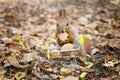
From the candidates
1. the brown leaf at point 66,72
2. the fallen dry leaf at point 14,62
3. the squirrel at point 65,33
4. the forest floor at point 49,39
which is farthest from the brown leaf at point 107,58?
A: the fallen dry leaf at point 14,62

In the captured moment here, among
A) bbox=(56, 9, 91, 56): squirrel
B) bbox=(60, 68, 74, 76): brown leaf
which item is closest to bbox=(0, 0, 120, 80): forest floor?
bbox=(60, 68, 74, 76): brown leaf

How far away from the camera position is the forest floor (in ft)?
12.8

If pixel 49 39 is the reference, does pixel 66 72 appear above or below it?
above

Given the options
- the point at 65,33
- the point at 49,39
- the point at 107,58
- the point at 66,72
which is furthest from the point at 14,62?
the point at 49,39

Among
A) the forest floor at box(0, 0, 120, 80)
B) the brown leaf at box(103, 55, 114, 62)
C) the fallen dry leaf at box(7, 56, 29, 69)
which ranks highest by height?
the fallen dry leaf at box(7, 56, 29, 69)

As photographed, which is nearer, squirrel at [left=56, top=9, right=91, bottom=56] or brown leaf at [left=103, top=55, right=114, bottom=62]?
brown leaf at [left=103, top=55, right=114, bottom=62]

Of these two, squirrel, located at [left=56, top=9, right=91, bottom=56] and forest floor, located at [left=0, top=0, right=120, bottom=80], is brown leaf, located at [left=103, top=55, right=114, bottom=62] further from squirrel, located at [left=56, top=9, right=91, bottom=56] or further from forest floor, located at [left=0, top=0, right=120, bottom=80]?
squirrel, located at [left=56, top=9, right=91, bottom=56]

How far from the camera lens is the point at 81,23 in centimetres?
718

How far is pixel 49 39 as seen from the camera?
5883 mm

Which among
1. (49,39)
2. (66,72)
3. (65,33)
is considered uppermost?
(65,33)

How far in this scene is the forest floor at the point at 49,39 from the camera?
3.90 meters

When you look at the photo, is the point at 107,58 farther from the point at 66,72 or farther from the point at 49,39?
the point at 49,39

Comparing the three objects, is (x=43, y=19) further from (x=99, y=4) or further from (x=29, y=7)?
(x=99, y=4)

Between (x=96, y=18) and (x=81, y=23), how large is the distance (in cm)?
53
